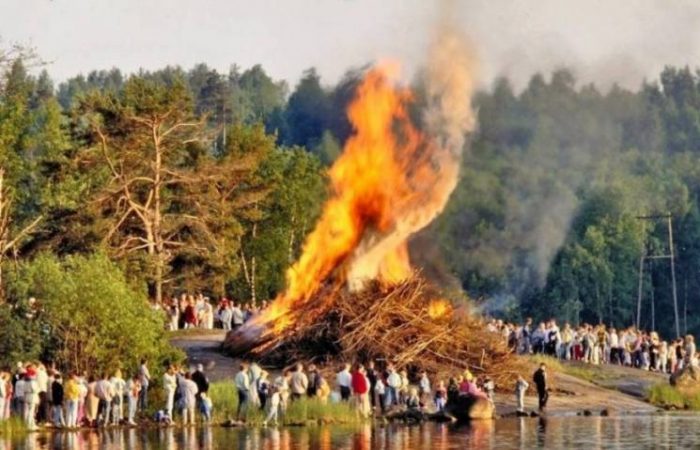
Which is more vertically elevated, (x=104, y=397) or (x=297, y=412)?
(x=104, y=397)

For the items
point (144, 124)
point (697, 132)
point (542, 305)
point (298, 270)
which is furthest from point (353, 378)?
point (697, 132)

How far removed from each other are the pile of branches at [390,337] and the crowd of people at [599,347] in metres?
9.46

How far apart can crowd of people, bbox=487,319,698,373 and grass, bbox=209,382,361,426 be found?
64.7 feet

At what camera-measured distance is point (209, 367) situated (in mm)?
64062

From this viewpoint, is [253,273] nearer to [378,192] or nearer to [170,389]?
[378,192]

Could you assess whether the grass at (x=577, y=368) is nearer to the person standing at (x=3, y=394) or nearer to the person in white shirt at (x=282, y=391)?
→ the person in white shirt at (x=282, y=391)

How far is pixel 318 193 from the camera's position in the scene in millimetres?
91250

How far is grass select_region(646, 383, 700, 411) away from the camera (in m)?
67.2

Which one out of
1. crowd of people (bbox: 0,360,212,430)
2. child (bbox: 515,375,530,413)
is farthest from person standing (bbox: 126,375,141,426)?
child (bbox: 515,375,530,413)

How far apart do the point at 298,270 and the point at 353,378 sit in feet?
36.1

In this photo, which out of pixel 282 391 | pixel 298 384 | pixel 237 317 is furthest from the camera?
pixel 237 317

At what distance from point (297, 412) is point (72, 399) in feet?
24.0

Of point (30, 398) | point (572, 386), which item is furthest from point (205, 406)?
point (572, 386)

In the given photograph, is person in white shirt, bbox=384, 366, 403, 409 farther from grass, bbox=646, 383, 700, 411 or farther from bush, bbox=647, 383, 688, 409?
bush, bbox=647, 383, 688, 409
